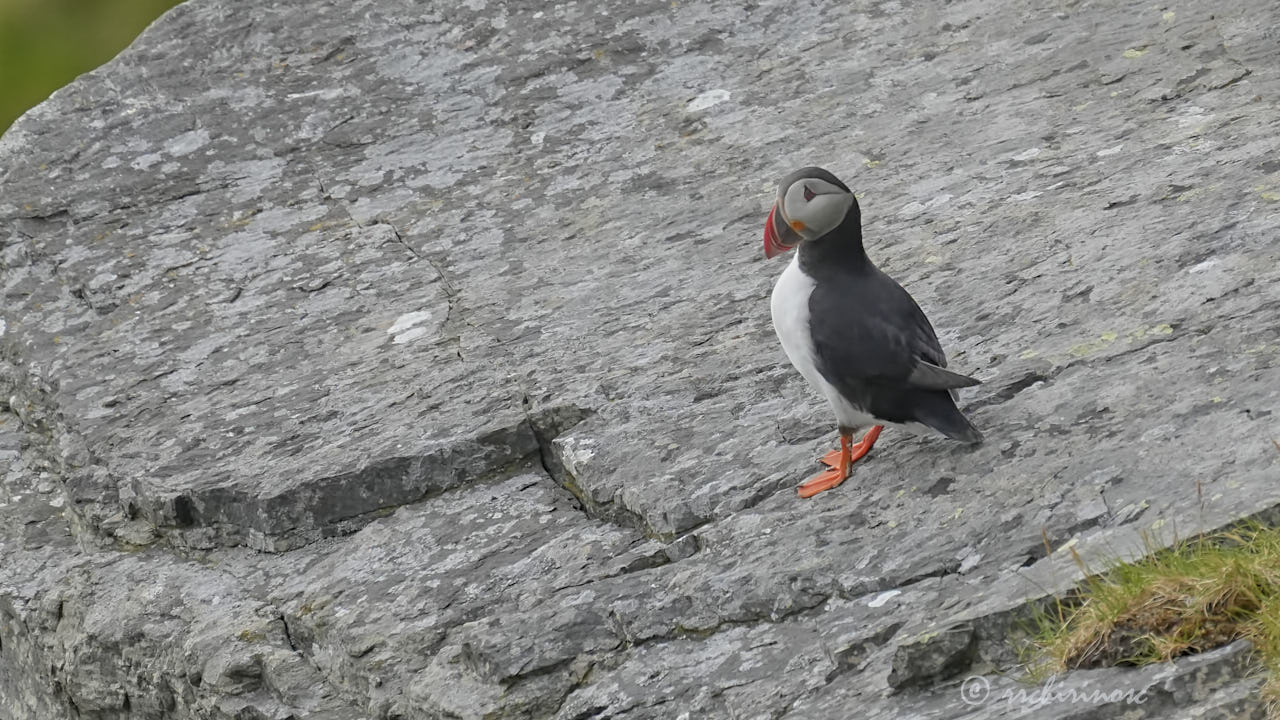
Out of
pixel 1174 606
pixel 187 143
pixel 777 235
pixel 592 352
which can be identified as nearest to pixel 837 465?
pixel 777 235

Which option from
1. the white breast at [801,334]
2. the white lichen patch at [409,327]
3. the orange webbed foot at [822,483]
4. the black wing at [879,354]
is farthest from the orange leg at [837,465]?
the white lichen patch at [409,327]

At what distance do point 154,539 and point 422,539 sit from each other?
1297 millimetres

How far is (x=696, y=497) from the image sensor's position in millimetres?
4902

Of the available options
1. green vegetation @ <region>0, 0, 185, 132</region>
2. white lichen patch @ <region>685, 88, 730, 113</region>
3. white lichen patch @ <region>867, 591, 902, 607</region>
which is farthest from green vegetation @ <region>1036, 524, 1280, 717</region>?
green vegetation @ <region>0, 0, 185, 132</region>

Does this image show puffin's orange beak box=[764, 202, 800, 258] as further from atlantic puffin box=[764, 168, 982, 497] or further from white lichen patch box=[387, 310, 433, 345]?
white lichen patch box=[387, 310, 433, 345]

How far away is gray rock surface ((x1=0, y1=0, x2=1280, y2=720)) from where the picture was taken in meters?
4.29

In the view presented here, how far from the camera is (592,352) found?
5973 mm

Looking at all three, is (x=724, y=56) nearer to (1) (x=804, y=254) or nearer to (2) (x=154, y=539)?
(1) (x=804, y=254)

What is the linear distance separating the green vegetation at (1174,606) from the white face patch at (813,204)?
56.3 inches

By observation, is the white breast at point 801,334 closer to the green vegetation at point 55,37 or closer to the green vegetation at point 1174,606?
the green vegetation at point 1174,606

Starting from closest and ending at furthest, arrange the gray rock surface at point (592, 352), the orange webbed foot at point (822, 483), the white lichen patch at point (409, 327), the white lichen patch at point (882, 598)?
1. the white lichen patch at point (882, 598)
2. the gray rock surface at point (592, 352)
3. the orange webbed foot at point (822, 483)
4. the white lichen patch at point (409, 327)

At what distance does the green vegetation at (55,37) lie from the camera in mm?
17734

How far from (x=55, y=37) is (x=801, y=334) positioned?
Result: 641 inches

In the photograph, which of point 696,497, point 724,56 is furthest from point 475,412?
point 724,56
